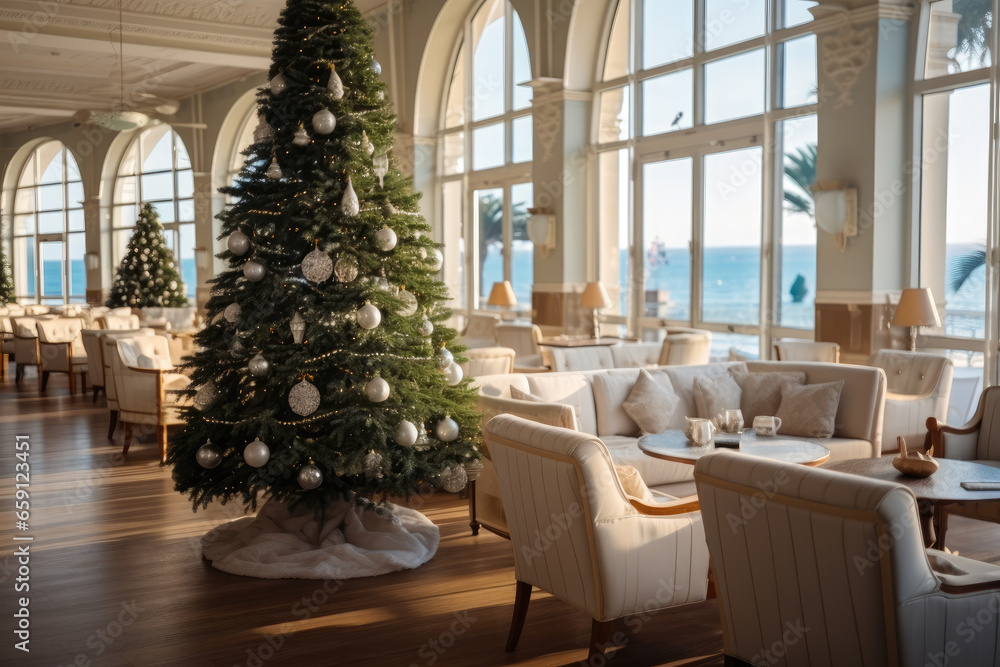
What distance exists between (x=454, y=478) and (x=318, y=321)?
103cm

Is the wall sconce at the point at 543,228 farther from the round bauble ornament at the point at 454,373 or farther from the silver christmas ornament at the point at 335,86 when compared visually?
the silver christmas ornament at the point at 335,86

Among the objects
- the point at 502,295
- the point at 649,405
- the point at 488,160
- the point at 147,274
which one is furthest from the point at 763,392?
the point at 147,274

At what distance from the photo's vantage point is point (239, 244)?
4.49 metres

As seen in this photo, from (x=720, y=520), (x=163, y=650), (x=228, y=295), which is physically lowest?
(x=163, y=650)

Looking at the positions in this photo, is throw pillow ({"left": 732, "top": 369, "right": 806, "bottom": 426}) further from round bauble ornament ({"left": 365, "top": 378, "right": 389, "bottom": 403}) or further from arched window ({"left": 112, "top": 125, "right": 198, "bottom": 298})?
arched window ({"left": 112, "top": 125, "right": 198, "bottom": 298})

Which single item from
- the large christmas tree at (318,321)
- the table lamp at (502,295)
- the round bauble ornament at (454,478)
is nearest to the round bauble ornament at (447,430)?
the large christmas tree at (318,321)

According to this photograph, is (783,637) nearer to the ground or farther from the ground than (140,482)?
farther from the ground

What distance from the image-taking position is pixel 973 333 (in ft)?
22.8

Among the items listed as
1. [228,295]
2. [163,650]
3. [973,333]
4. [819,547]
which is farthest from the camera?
[973,333]

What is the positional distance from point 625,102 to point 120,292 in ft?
33.4

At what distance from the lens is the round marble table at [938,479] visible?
324 cm

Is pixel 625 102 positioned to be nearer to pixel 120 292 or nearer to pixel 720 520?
pixel 720 520

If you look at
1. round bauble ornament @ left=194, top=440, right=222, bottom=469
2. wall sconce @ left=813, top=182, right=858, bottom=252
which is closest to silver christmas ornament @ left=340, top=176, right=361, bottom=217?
round bauble ornament @ left=194, top=440, right=222, bottom=469

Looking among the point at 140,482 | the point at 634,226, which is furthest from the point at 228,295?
the point at 634,226
